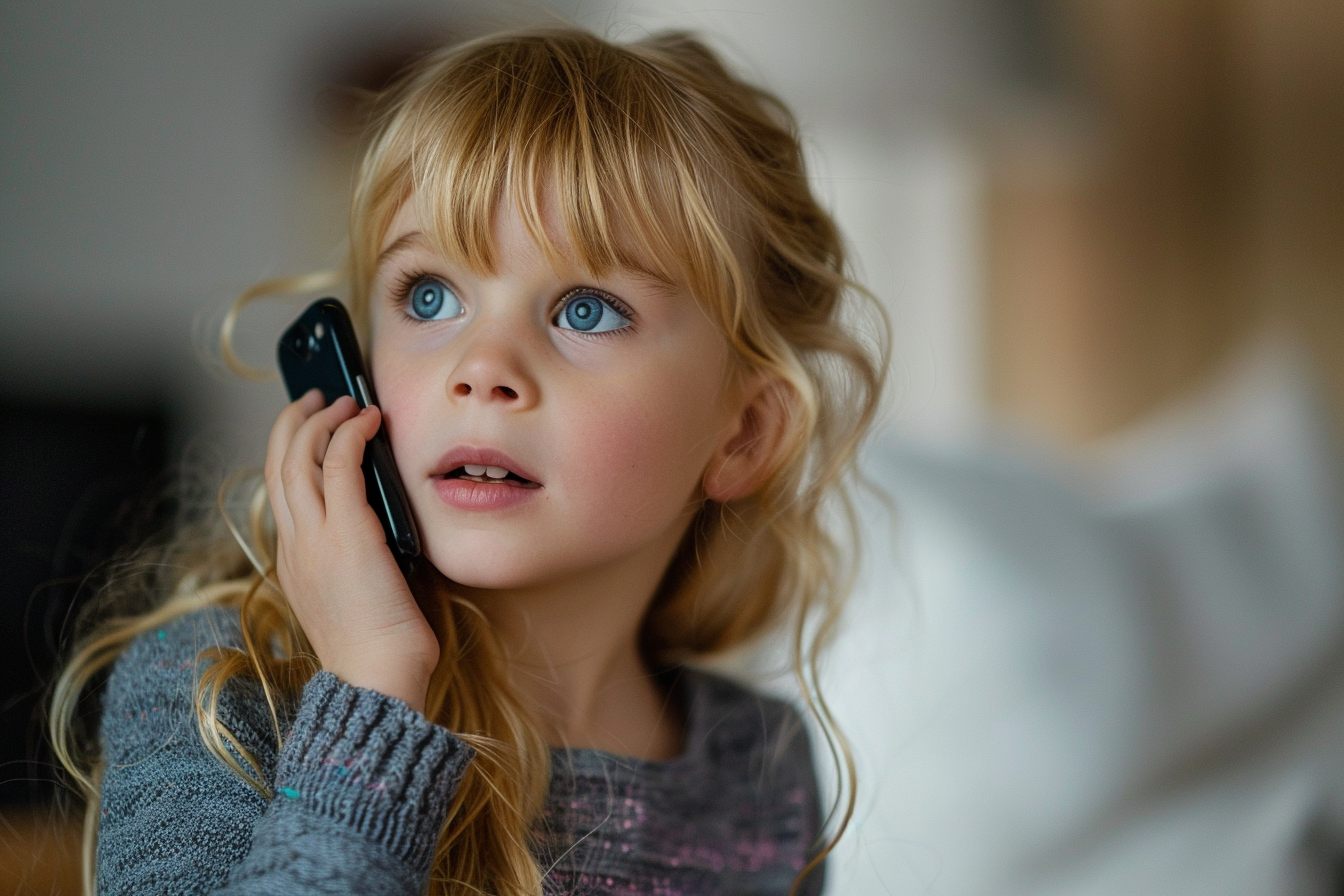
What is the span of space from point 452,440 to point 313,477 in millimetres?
74

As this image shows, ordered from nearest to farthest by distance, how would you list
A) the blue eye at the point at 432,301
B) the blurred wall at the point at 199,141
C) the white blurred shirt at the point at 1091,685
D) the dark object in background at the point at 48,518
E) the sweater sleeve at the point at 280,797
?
the sweater sleeve at the point at 280,797 < the blue eye at the point at 432,301 < the dark object in background at the point at 48,518 < the white blurred shirt at the point at 1091,685 < the blurred wall at the point at 199,141

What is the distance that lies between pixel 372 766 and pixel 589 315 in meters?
0.22

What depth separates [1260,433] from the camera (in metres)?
1.11

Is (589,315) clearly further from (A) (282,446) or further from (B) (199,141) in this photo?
(B) (199,141)

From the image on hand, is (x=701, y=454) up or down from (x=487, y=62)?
down

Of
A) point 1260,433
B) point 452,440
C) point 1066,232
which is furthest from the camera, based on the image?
point 1066,232

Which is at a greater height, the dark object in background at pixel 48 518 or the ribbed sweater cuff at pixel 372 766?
the ribbed sweater cuff at pixel 372 766

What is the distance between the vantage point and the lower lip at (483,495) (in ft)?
1.55

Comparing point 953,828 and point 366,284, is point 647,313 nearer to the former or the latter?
Result: point 366,284

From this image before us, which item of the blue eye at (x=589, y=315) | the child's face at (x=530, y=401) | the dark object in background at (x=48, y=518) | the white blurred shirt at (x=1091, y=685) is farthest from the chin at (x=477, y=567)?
the white blurred shirt at (x=1091, y=685)

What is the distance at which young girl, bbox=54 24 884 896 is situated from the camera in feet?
1.48

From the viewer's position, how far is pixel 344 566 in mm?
469

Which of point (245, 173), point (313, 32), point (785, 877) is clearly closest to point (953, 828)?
point (785, 877)

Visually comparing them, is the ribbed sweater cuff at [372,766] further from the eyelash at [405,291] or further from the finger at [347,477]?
the eyelash at [405,291]
